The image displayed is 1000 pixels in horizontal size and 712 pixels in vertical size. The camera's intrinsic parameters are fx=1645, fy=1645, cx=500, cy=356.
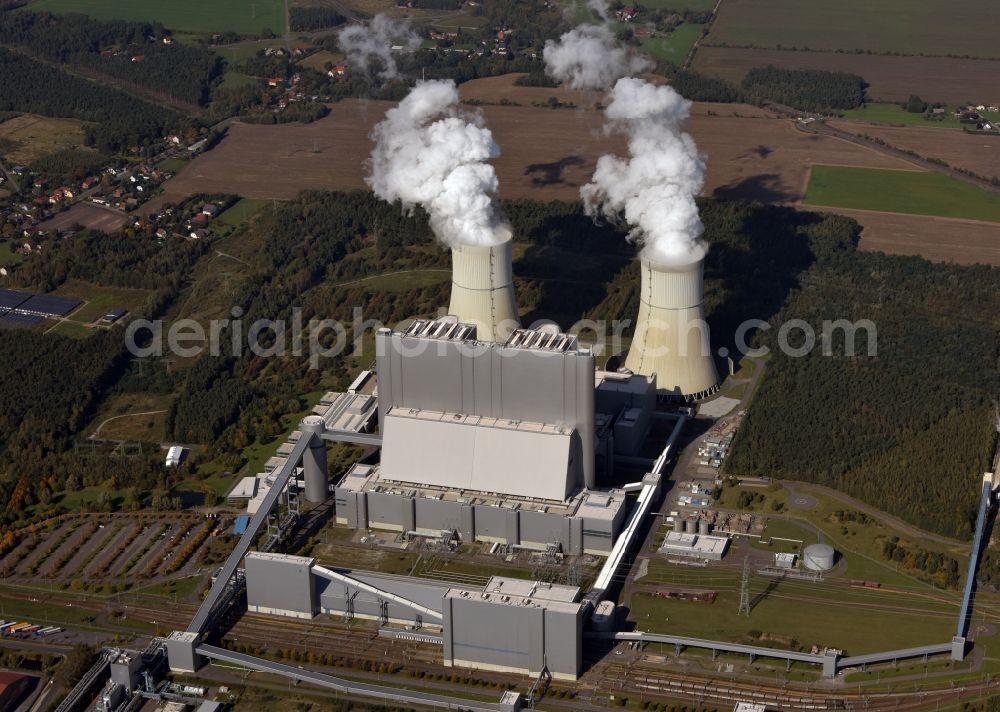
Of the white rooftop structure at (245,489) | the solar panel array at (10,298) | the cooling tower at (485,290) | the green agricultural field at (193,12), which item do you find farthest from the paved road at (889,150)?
the white rooftop structure at (245,489)

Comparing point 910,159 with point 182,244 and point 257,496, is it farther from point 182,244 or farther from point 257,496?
point 257,496

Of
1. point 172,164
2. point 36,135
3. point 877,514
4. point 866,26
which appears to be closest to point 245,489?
point 877,514

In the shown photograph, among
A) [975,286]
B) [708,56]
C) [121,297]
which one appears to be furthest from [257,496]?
[708,56]

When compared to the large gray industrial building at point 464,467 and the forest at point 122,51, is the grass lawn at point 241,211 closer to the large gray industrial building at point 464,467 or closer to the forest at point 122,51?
the forest at point 122,51

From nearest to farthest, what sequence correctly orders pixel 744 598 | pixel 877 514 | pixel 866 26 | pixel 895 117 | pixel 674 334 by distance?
1. pixel 744 598
2. pixel 877 514
3. pixel 674 334
4. pixel 895 117
5. pixel 866 26

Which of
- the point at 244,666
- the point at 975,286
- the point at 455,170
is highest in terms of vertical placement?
the point at 455,170

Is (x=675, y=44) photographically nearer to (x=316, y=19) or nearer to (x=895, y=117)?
(x=895, y=117)

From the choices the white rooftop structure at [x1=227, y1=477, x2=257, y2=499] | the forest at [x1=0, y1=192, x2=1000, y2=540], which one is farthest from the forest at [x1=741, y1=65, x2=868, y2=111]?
the white rooftop structure at [x1=227, y1=477, x2=257, y2=499]
